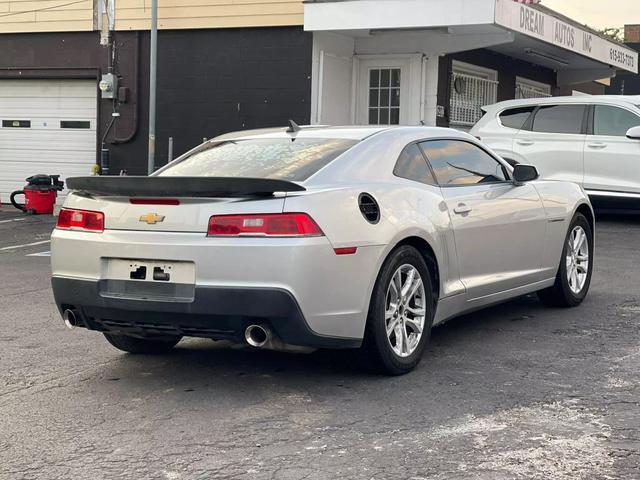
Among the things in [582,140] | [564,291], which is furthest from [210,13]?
[564,291]

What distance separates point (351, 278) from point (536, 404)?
3.70 ft

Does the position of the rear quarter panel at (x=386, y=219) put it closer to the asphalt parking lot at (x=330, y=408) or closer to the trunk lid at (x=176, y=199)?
the trunk lid at (x=176, y=199)

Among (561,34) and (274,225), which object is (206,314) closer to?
(274,225)

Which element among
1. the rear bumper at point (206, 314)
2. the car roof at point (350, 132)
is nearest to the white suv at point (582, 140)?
the car roof at point (350, 132)

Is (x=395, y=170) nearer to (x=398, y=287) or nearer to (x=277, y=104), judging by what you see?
(x=398, y=287)

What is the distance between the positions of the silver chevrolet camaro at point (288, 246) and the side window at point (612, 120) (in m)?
7.51

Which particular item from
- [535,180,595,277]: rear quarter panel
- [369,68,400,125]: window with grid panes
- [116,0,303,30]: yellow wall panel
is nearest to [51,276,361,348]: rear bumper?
[535,180,595,277]: rear quarter panel

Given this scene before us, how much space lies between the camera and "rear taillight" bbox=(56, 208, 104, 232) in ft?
17.6

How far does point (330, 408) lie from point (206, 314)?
2.57ft

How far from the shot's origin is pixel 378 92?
56.6 ft

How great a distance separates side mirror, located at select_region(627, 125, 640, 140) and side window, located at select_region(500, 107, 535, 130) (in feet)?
5.12

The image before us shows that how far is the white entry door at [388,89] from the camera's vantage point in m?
16.9

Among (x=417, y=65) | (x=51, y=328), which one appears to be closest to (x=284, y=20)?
(x=417, y=65)

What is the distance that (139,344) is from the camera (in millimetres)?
6094
